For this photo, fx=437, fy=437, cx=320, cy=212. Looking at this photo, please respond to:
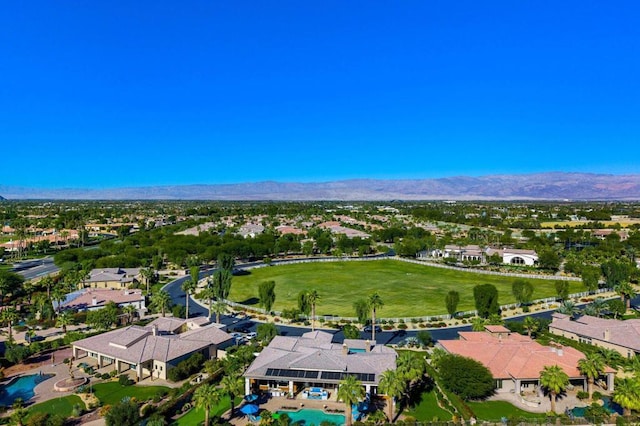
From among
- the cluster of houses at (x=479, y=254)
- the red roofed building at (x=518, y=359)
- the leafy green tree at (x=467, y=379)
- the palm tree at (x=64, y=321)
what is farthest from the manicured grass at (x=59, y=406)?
the cluster of houses at (x=479, y=254)

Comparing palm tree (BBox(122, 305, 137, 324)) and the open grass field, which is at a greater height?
palm tree (BBox(122, 305, 137, 324))

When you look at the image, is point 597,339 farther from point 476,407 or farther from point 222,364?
point 222,364

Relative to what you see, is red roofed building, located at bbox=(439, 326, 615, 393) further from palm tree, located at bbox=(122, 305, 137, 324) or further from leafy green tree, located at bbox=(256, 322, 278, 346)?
palm tree, located at bbox=(122, 305, 137, 324)

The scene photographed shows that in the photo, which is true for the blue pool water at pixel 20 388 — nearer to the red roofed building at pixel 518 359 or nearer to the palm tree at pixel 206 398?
the palm tree at pixel 206 398

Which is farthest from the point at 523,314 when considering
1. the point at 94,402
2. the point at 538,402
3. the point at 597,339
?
the point at 94,402

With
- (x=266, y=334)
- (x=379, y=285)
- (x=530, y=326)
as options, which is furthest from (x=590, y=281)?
(x=266, y=334)

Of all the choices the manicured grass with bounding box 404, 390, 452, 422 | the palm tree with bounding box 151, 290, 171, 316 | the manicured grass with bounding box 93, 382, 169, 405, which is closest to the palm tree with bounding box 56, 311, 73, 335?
the palm tree with bounding box 151, 290, 171, 316
